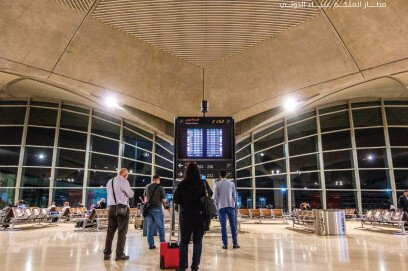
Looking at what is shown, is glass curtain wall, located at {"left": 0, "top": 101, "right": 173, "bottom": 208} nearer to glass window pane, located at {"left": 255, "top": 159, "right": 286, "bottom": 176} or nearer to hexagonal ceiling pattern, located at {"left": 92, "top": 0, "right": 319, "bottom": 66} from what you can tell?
glass window pane, located at {"left": 255, "top": 159, "right": 286, "bottom": 176}

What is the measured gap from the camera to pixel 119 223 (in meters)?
4.69

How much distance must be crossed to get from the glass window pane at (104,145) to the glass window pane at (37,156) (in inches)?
81.5

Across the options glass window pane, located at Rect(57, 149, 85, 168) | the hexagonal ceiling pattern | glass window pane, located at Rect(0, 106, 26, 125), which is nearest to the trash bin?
the hexagonal ceiling pattern

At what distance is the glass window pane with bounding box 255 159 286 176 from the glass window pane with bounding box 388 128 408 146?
5025mm

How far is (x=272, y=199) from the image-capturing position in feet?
54.5

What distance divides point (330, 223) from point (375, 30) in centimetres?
520

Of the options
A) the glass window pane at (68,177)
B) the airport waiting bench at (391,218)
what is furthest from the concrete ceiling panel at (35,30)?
the airport waiting bench at (391,218)

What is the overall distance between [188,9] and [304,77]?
466 cm

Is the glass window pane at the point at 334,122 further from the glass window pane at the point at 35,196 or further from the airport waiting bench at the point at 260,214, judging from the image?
the glass window pane at the point at 35,196

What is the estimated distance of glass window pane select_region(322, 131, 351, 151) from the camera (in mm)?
15406

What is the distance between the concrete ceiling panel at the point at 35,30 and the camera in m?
8.03

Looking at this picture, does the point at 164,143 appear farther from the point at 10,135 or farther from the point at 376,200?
the point at 376,200

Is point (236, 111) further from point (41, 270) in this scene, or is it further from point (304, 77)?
point (41, 270)

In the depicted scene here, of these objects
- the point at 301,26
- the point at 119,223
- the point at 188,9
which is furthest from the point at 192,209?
the point at 301,26
